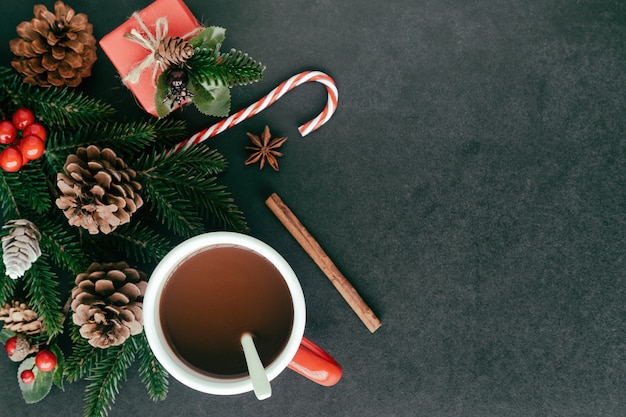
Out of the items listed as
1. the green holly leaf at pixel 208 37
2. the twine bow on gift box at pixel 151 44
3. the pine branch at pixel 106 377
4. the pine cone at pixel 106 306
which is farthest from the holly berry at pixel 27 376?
the green holly leaf at pixel 208 37

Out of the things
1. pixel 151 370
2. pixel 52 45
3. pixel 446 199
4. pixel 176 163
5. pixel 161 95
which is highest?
pixel 52 45

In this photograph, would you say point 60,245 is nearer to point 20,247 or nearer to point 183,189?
point 20,247

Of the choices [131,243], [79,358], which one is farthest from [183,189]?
[79,358]

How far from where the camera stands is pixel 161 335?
2.43 feet

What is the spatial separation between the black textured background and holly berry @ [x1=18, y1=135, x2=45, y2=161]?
1.07ft

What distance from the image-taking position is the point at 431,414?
41.6 inches

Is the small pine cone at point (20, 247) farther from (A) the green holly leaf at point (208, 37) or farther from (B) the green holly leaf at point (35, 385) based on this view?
(A) the green holly leaf at point (208, 37)

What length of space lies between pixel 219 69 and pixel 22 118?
1.05 feet

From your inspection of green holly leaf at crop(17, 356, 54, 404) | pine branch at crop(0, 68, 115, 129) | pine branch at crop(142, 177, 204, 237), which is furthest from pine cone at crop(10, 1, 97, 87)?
green holly leaf at crop(17, 356, 54, 404)

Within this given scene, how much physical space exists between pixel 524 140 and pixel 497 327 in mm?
398

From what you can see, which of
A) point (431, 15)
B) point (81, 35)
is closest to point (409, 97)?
point (431, 15)

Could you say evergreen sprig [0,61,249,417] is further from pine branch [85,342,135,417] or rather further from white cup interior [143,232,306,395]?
white cup interior [143,232,306,395]

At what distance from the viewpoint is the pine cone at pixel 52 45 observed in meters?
0.82

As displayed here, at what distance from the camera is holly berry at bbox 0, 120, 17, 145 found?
2.55 ft
